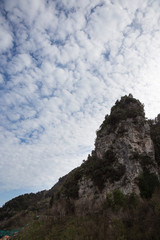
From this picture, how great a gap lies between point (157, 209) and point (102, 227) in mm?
4185

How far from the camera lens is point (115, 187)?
2147 centimetres

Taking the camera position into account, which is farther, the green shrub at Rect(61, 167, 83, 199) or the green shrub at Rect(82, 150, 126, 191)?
the green shrub at Rect(61, 167, 83, 199)

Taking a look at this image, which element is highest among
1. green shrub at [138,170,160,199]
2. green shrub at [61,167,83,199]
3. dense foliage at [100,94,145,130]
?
dense foliage at [100,94,145,130]

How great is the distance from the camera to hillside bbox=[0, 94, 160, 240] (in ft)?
37.1

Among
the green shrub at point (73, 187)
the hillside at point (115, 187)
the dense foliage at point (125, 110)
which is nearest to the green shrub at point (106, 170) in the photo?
the hillside at point (115, 187)

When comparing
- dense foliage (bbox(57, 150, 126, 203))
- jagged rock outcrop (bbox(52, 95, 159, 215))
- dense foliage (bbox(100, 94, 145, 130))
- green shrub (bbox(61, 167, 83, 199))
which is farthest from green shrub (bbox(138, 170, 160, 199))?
green shrub (bbox(61, 167, 83, 199))

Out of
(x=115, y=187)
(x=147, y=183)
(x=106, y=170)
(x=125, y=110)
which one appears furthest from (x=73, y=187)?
(x=125, y=110)

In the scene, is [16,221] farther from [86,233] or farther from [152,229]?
[152,229]

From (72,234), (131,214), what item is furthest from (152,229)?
(72,234)

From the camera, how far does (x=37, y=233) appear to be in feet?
45.1

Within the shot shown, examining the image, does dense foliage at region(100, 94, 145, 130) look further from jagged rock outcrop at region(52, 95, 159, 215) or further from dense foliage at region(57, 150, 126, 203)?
dense foliage at region(57, 150, 126, 203)

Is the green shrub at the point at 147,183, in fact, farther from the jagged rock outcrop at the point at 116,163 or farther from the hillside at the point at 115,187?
the jagged rock outcrop at the point at 116,163

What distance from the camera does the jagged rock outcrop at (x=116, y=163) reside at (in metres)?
20.9

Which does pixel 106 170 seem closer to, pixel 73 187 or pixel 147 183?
pixel 147 183
